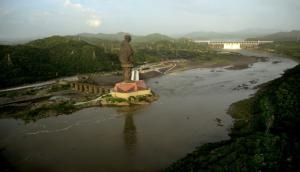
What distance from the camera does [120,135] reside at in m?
34.0

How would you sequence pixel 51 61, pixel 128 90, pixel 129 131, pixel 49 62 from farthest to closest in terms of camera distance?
pixel 51 61, pixel 49 62, pixel 128 90, pixel 129 131

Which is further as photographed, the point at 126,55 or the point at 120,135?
the point at 126,55

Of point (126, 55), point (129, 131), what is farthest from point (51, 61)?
point (129, 131)

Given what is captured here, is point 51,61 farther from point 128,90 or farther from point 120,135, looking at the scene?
point 120,135

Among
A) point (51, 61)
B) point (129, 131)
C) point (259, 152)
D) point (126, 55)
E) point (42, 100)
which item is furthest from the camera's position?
point (51, 61)

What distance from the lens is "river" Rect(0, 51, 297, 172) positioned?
Answer: 89.0 ft

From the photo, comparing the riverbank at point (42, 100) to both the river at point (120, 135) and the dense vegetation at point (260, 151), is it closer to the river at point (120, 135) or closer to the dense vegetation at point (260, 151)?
the river at point (120, 135)

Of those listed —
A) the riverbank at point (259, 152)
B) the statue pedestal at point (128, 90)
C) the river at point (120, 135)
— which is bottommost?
the river at point (120, 135)

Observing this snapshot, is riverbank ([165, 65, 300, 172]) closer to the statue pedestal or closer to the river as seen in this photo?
the river

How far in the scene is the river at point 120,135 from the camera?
27.1m

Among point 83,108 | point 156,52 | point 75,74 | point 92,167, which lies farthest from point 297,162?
point 156,52

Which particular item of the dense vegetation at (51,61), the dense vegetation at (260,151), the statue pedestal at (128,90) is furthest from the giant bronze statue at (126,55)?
the dense vegetation at (51,61)

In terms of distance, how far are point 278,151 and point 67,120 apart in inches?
1117

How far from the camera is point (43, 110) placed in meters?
44.4
